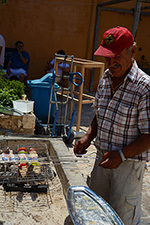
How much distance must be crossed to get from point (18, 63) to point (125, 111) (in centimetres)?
682

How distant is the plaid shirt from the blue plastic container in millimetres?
3444

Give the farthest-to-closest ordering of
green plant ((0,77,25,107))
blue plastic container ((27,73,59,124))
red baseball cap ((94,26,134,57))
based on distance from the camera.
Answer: blue plastic container ((27,73,59,124)), green plant ((0,77,25,107)), red baseball cap ((94,26,134,57))

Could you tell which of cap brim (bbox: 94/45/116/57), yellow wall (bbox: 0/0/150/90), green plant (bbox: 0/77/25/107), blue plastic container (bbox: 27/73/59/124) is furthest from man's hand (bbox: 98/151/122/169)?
yellow wall (bbox: 0/0/150/90)

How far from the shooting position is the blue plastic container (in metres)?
5.69

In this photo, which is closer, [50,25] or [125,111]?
[125,111]

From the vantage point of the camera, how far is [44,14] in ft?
30.0

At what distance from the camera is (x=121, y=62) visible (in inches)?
81.9

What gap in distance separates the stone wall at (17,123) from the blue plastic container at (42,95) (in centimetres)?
87

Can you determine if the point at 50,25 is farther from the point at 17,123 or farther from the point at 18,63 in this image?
the point at 17,123

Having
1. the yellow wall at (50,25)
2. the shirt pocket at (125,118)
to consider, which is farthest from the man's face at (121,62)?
the yellow wall at (50,25)

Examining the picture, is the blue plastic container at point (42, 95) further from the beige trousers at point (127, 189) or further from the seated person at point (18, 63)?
the beige trousers at point (127, 189)

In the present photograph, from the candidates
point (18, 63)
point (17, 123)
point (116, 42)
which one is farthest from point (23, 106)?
point (18, 63)

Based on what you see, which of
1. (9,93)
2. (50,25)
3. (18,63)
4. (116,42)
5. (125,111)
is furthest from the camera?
(50,25)

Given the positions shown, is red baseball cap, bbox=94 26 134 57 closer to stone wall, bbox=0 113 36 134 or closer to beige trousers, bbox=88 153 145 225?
beige trousers, bbox=88 153 145 225
